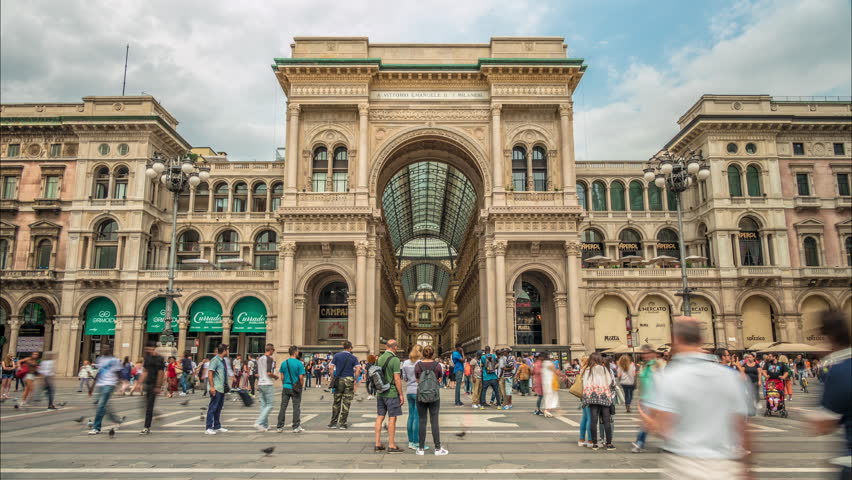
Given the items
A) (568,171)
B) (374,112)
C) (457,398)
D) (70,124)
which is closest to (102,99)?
(70,124)

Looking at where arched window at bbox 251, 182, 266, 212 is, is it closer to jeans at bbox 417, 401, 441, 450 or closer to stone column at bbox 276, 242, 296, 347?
stone column at bbox 276, 242, 296, 347

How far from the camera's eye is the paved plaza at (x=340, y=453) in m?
8.68

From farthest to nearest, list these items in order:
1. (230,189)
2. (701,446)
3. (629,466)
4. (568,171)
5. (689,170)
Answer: (230,189) → (568,171) → (689,170) → (629,466) → (701,446)

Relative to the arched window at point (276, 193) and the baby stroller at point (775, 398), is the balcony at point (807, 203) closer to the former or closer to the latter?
the baby stroller at point (775, 398)

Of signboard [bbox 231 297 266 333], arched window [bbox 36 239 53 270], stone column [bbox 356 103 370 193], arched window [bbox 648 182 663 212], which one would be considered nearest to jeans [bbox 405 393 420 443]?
stone column [bbox 356 103 370 193]

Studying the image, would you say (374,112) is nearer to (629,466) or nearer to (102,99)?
(102,99)

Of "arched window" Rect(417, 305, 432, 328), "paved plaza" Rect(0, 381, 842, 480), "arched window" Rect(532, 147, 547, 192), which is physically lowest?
"paved plaza" Rect(0, 381, 842, 480)

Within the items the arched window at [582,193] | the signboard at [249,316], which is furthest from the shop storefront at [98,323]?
the arched window at [582,193]

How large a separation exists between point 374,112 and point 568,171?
13.5m

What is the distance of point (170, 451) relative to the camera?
10.5 metres

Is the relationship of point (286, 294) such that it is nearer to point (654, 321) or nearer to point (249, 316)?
point (249, 316)

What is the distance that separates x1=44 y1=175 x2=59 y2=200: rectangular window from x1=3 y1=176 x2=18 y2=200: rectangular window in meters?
2.54

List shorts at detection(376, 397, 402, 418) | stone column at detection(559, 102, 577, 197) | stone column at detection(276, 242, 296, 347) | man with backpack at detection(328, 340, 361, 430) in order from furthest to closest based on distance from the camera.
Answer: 1. stone column at detection(559, 102, 577, 197)
2. stone column at detection(276, 242, 296, 347)
3. man with backpack at detection(328, 340, 361, 430)
4. shorts at detection(376, 397, 402, 418)

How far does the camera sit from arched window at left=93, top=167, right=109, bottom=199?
153 feet
